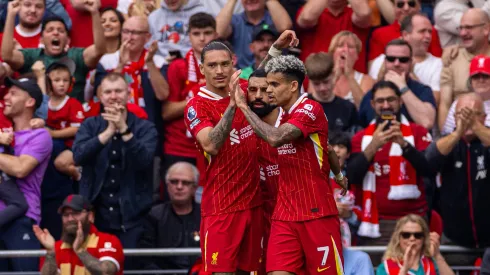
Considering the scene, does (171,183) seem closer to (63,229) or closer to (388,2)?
(63,229)

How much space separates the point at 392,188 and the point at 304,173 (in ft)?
11.2

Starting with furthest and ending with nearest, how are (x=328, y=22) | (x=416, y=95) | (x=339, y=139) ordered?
(x=328, y=22), (x=416, y=95), (x=339, y=139)

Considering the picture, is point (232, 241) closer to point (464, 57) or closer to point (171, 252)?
point (171, 252)

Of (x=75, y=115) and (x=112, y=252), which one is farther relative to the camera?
(x=75, y=115)

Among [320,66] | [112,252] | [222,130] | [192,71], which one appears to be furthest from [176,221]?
[222,130]

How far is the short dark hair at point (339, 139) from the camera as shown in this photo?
14.9 meters

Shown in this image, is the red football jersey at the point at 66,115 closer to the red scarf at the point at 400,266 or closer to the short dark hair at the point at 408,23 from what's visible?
the short dark hair at the point at 408,23

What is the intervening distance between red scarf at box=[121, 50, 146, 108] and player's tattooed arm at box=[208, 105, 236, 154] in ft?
16.0

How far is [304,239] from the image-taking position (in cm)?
1139

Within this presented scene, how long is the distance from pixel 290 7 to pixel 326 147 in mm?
6133

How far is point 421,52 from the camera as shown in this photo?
16.5 metres

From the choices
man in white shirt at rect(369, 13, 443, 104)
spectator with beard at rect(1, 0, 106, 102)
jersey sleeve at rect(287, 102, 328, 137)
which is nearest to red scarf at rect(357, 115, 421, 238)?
man in white shirt at rect(369, 13, 443, 104)

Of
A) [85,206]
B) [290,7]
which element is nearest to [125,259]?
[85,206]

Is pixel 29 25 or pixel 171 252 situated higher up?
pixel 29 25
